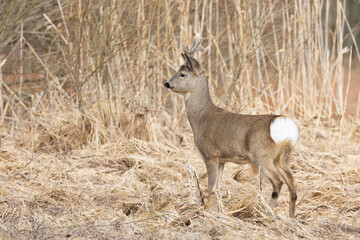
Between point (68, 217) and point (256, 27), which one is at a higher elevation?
point (256, 27)

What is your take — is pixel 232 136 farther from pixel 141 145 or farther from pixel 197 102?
pixel 141 145

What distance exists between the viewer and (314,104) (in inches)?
311

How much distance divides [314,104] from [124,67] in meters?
2.38

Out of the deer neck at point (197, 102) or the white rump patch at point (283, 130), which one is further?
the deer neck at point (197, 102)

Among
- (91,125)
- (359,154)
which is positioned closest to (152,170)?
(91,125)

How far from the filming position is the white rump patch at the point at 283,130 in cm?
436

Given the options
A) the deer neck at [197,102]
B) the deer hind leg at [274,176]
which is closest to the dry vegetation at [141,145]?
the deer hind leg at [274,176]

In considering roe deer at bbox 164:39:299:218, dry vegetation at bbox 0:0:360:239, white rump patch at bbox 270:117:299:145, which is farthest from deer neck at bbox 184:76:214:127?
white rump patch at bbox 270:117:299:145

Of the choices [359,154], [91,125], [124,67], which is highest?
[124,67]

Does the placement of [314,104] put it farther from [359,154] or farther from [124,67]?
[124,67]

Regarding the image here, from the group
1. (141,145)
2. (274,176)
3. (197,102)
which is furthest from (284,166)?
(141,145)

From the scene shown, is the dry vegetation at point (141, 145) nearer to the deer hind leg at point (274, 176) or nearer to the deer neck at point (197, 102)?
the deer hind leg at point (274, 176)

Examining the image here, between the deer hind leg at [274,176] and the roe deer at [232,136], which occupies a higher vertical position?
the roe deer at [232,136]

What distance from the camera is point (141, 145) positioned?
650 cm
